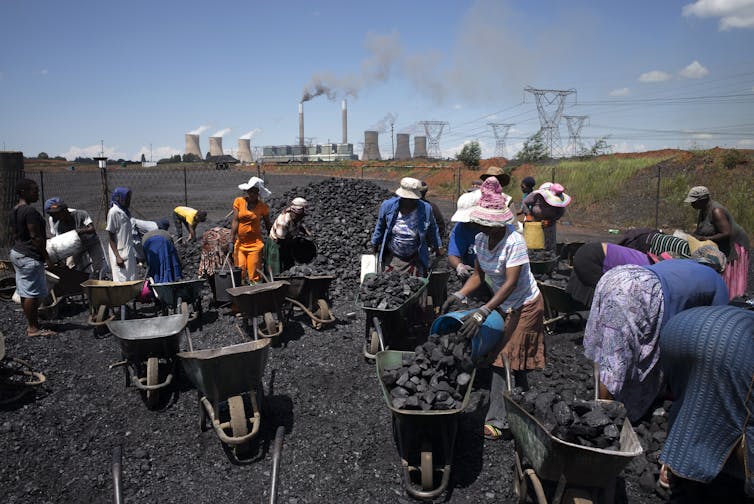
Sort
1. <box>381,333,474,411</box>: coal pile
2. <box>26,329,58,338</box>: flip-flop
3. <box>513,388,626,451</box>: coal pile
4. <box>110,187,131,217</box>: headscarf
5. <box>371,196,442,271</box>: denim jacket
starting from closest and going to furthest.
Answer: <box>513,388,626,451</box>: coal pile, <box>381,333,474,411</box>: coal pile, <box>371,196,442,271</box>: denim jacket, <box>26,329,58,338</box>: flip-flop, <box>110,187,131,217</box>: headscarf

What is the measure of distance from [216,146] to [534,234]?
74223 millimetres

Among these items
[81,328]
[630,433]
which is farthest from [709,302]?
[81,328]

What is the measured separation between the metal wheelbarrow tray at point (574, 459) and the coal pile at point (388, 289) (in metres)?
2.41

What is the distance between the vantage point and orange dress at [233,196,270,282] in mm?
6961

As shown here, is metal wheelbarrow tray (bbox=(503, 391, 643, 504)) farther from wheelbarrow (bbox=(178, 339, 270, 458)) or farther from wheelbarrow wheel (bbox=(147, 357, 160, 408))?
wheelbarrow wheel (bbox=(147, 357, 160, 408))

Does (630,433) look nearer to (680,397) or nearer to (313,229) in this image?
(680,397)

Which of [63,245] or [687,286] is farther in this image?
[63,245]

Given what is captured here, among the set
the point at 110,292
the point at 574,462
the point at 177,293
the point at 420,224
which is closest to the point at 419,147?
the point at 420,224

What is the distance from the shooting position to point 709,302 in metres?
3.38

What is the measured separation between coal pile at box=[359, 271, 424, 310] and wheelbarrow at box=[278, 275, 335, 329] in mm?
1244

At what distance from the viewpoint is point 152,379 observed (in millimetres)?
4461

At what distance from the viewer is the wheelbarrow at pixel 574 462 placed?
97.1 inches

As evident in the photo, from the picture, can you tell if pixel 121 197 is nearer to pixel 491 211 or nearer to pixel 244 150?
pixel 491 211

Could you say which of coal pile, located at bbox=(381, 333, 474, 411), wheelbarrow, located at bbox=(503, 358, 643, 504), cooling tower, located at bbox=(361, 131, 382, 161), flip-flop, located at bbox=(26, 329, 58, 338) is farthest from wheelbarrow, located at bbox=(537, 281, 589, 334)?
cooling tower, located at bbox=(361, 131, 382, 161)
